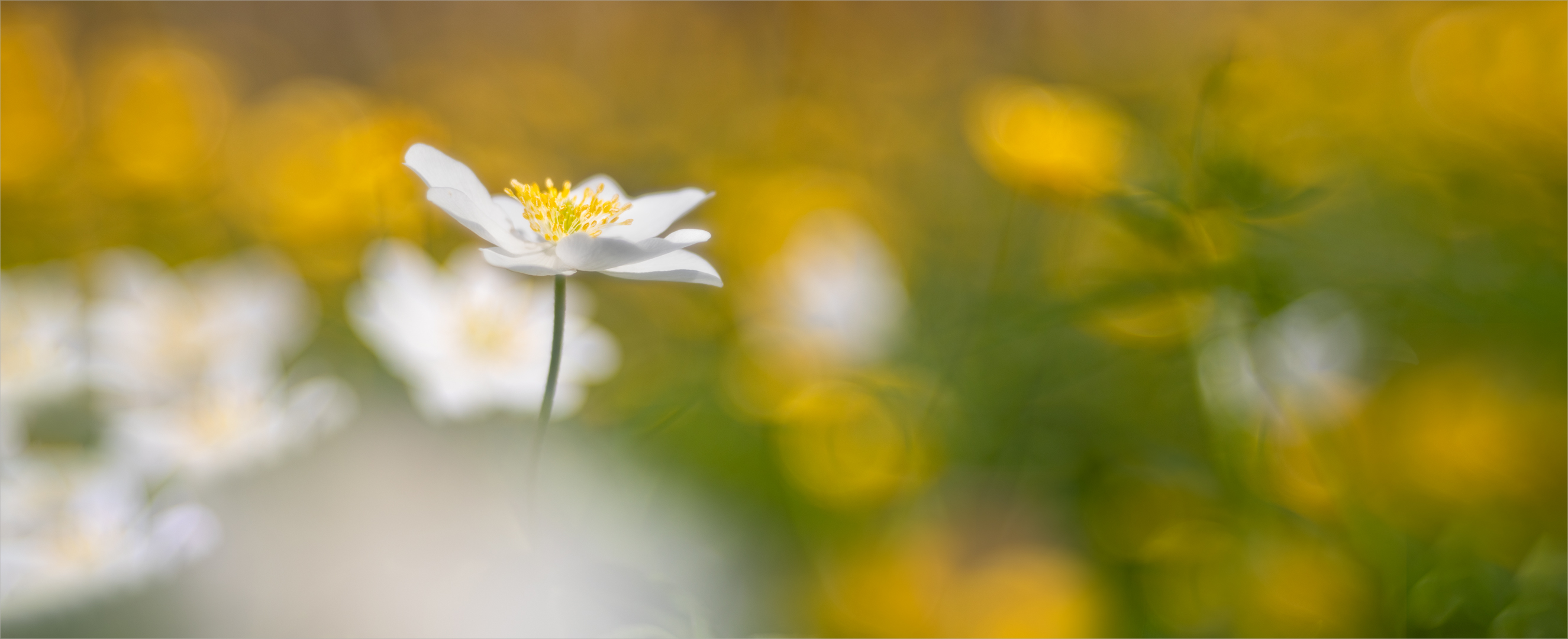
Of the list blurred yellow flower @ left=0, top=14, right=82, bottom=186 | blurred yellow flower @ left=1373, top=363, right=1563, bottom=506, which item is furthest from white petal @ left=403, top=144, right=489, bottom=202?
blurred yellow flower @ left=0, top=14, right=82, bottom=186

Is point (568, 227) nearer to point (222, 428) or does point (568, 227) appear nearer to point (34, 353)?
point (222, 428)

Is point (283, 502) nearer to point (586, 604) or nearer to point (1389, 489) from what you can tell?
point (586, 604)

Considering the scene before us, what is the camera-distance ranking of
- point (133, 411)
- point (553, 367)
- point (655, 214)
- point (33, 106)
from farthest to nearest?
point (33, 106), point (133, 411), point (655, 214), point (553, 367)

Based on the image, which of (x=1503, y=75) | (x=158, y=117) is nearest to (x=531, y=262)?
(x=1503, y=75)

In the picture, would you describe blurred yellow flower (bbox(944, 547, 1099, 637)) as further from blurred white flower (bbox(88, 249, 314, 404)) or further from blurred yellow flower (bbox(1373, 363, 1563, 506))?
blurred white flower (bbox(88, 249, 314, 404))

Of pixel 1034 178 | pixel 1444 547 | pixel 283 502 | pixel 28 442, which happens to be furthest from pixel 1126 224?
pixel 28 442

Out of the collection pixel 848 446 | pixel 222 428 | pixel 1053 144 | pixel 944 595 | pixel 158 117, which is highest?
pixel 158 117

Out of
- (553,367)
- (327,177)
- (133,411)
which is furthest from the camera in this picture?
(327,177)

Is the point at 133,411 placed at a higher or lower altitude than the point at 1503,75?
lower
